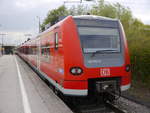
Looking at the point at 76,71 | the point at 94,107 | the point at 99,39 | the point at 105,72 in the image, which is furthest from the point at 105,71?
the point at 94,107

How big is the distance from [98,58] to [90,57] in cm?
24

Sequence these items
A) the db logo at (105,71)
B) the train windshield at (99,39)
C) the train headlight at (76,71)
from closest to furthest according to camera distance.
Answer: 1. the train headlight at (76,71)
2. the db logo at (105,71)
3. the train windshield at (99,39)

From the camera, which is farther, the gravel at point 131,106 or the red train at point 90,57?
the gravel at point 131,106

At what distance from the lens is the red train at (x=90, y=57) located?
18.4 ft

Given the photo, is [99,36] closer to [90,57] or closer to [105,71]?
[90,57]

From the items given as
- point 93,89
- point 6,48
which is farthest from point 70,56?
point 6,48

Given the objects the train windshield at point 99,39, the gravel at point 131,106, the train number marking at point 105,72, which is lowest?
the gravel at point 131,106

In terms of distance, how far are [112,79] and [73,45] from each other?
152cm

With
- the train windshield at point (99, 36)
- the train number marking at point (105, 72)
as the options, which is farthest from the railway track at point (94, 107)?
the train windshield at point (99, 36)

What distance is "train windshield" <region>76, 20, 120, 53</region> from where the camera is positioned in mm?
5961

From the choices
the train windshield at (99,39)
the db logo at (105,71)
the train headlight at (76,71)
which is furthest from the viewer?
the train windshield at (99,39)

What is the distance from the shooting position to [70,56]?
5.63 metres

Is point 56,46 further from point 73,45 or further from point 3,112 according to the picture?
point 3,112

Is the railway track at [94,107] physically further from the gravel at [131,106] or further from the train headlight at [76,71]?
the train headlight at [76,71]
